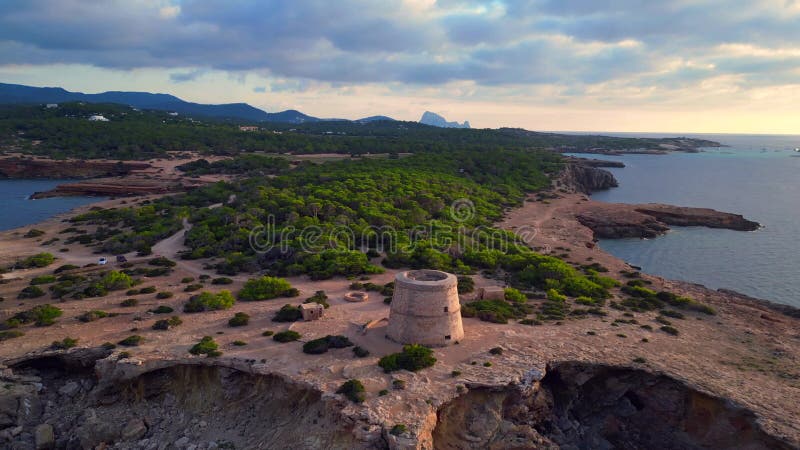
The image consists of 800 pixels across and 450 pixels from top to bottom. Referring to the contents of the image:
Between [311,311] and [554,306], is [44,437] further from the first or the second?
[554,306]

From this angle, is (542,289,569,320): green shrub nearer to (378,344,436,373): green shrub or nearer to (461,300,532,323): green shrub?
(461,300,532,323): green shrub

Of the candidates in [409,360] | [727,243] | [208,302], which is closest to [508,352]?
[409,360]

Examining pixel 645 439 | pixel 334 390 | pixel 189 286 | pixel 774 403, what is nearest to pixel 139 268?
pixel 189 286

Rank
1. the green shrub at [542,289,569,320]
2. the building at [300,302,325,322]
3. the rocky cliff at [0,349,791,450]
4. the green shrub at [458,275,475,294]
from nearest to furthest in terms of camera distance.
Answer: the rocky cliff at [0,349,791,450] < the building at [300,302,325,322] < the green shrub at [542,289,569,320] < the green shrub at [458,275,475,294]

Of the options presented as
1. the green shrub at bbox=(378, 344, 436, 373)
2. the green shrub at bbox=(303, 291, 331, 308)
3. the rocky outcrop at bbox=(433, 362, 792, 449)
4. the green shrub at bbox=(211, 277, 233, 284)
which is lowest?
the rocky outcrop at bbox=(433, 362, 792, 449)

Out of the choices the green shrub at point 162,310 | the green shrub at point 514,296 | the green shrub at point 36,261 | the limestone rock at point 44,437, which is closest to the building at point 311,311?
the green shrub at point 162,310

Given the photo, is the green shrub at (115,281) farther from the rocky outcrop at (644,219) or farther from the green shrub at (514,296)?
the rocky outcrop at (644,219)

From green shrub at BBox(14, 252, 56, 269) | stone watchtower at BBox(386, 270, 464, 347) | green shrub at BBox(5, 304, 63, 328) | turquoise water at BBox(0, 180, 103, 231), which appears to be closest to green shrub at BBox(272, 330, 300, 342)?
stone watchtower at BBox(386, 270, 464, 347)
